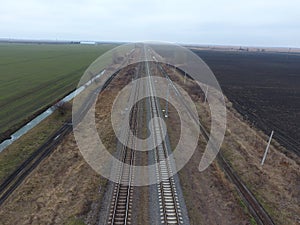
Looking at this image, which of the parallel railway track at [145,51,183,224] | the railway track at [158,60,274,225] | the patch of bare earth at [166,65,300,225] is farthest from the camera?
the patch of bare earth at [166,65,300,225]

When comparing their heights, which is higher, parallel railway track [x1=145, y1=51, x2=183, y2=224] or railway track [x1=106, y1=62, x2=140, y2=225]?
parallel railway track [x1=145, y1=51, x2=183, y2=224]

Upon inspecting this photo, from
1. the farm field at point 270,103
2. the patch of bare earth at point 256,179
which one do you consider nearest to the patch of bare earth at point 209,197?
the patch of bare earth at point 256,179

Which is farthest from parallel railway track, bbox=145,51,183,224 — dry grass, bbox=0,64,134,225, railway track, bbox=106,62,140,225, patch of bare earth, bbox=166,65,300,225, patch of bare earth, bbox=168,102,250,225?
dry grass, bbox=0,64,134,225

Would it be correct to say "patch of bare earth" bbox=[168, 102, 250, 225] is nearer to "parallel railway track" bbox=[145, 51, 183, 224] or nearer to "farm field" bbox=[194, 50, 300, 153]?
"parallel railway track" bbox=[145, 51, 183, 224]

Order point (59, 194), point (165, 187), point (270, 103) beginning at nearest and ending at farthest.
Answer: point (59, 194) < point (165, 187) < point (270, 103)

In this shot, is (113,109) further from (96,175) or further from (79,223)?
(79,223)

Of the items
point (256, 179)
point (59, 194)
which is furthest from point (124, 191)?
point (256, 179)

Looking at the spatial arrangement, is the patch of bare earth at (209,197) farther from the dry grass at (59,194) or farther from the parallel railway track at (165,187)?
the dry grass at (59,194)

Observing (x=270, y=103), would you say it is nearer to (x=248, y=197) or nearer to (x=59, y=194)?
(x=248, y=197)

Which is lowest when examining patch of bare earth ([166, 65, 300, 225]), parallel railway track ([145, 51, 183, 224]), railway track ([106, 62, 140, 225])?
patch of bare earth ([166, 65, 300, 225])

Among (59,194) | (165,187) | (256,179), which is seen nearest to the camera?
(59,194)

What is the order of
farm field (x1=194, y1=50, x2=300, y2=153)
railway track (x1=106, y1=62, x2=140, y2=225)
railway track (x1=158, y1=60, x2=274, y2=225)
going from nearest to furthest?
railway track (x1=106, y1=62, x2=140, y2=225) < railway track (x1=158, y1=60, x2=274, y2=225) < farm field (x1=194, y1=50, x2=300, y2=153)

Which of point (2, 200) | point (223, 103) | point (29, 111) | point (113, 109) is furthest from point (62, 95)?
point (2, 200)
